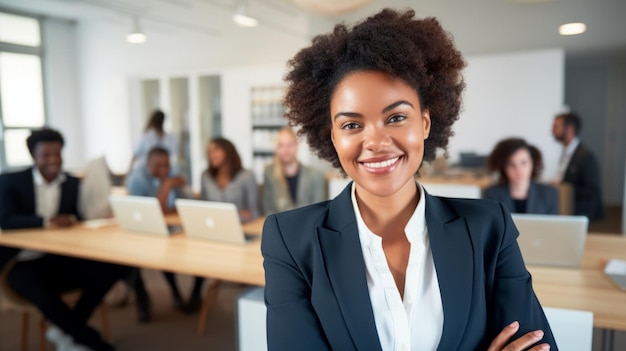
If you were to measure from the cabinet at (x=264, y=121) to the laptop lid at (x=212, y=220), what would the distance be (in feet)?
12.4

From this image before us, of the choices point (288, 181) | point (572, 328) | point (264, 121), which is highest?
point (264, 121)

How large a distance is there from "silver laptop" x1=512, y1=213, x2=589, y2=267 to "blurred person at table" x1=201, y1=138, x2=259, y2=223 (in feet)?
6.83

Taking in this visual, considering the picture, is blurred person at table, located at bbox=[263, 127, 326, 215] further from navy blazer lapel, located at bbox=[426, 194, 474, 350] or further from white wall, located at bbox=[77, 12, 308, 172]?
white wall, located at bbox=[77, 12, 308, 172]

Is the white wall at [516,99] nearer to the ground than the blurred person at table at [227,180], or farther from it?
farther from it

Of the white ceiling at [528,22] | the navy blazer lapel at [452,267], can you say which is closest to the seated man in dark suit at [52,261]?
the navy blazer lapel at [452,267]

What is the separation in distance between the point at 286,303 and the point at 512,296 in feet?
1.78

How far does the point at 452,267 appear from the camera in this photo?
112 centimetres

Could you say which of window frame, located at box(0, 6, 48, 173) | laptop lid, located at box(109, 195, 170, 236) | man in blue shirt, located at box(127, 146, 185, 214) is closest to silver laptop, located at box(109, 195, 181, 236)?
laptop lid, located at box(109, 195, 170, 236)

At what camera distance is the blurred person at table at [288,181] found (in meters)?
3.71

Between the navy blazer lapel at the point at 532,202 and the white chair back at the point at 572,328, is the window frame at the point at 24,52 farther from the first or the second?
the white chair back at the point at 572,328

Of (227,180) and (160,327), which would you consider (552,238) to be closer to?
(227,180)

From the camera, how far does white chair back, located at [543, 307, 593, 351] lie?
1.48 m

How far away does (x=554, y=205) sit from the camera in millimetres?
2869

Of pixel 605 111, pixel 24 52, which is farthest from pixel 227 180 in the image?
pixel 605 111
